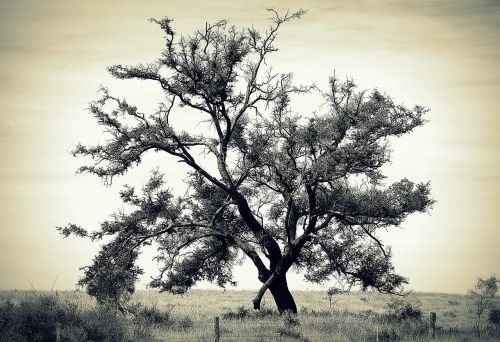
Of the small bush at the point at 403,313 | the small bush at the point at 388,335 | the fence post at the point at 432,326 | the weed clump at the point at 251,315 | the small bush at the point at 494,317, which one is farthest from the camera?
the small bush at the point at 494,317

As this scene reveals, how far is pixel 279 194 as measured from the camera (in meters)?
32.6

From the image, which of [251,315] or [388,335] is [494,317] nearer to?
[388,335]

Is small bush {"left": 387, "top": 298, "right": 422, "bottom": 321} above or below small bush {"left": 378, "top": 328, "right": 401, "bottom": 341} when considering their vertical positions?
above

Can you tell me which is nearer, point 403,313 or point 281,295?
point 281,295

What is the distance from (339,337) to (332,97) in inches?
445

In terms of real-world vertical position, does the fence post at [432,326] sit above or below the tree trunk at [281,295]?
below

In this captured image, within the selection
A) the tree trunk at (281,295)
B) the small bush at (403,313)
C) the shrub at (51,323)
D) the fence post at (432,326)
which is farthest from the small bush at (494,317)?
the shrub at (51,323)

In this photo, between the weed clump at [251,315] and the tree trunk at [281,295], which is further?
A: the tree trunk at [281,295]

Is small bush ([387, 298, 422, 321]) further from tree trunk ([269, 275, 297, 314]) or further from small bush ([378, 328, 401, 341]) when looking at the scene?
small bush ([378, 328, 401, 341])

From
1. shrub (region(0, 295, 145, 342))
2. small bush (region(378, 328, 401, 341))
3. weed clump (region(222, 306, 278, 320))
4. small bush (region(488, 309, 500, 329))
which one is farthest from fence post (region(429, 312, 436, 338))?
shrub (region(0, 295, 145, 342))

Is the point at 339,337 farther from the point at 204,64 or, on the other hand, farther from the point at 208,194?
the point at 204,64

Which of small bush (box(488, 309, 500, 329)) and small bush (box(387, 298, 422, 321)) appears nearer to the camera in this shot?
small bush (box(387, 298, 422, 321))

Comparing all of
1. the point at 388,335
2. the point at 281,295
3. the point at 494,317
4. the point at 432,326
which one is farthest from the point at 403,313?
the point at 388,335

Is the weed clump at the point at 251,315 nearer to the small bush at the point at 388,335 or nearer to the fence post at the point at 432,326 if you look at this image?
the small bush at the point at 388,335
